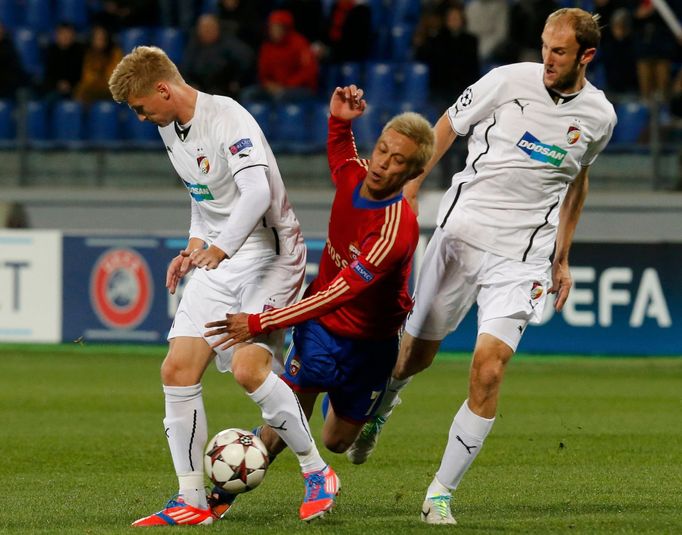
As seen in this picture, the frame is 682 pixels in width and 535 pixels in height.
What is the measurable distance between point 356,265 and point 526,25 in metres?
Result: 11.0

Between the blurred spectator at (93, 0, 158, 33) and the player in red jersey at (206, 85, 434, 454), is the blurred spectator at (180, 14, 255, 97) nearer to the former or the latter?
the blurred spectator at (93, 0, 158, 33)

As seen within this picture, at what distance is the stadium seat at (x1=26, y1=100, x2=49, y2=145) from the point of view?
55.5 ft

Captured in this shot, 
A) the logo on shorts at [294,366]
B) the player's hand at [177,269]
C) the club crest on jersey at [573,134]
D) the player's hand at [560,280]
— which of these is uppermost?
the club crest on jersey at [573,134]

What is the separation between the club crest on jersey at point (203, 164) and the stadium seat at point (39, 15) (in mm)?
13175

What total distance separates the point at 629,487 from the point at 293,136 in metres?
9.79

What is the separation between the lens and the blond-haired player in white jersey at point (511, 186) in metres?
6.11

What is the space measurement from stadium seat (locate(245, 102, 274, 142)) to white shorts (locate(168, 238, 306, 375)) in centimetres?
1016

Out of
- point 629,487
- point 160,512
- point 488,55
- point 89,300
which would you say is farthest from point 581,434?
point 488,55

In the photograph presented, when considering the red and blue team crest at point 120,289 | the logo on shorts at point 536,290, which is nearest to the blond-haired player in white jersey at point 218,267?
the logo on shorts at point 536,290

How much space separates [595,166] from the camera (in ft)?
50.4

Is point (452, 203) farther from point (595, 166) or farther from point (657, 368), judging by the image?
point (595, 166)

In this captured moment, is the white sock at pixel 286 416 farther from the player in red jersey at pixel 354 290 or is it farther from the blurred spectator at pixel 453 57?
the blurred spectator at pixel 453 57

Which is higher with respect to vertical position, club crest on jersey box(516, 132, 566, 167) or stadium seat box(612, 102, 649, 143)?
club crest on jersey box(516, 132, 566, 167)

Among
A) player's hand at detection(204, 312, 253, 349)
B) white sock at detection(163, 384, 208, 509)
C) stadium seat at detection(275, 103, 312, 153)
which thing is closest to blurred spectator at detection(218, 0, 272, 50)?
stadium seat at detection(275, 103, 312, 153)
